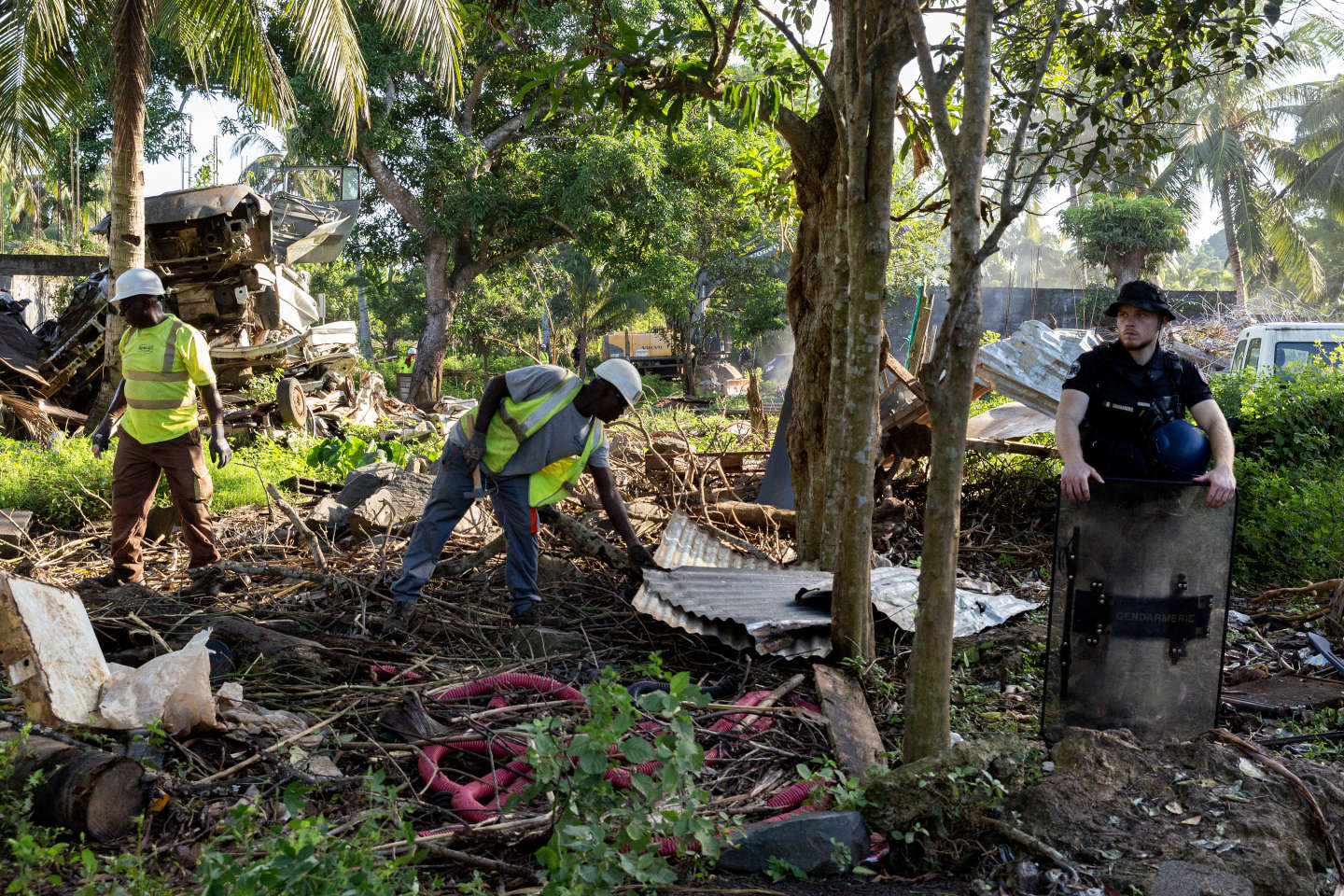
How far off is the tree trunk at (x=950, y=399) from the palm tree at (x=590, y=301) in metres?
25.0

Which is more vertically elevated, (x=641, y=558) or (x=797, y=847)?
(x=641, y=558)

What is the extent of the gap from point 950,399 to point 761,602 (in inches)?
78.0

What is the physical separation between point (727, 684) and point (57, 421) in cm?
1027

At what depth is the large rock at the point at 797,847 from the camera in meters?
2.66

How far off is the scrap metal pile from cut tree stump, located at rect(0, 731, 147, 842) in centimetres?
832

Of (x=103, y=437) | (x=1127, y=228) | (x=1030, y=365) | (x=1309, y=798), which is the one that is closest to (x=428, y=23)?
(x=103, y=437)

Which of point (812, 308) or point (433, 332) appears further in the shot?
point (433, 332)

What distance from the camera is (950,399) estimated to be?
3018 mm

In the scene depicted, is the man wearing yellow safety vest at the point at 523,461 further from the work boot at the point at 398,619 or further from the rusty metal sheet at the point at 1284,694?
the rusty metal sheet at the point at 1284,694

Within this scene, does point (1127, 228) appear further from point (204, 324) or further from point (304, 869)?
point (304, 869)

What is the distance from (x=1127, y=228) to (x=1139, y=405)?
24.8m

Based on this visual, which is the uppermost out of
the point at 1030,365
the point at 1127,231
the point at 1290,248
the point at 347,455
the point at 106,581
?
the point at 1290,248

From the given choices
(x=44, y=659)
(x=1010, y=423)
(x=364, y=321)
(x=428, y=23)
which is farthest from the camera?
(x=364, y=321)

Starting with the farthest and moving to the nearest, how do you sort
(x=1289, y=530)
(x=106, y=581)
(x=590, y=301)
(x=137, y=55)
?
(x=590, y=301) < (x=137, y=55) < (x=1289, y=530) < (x=106, y=581)
